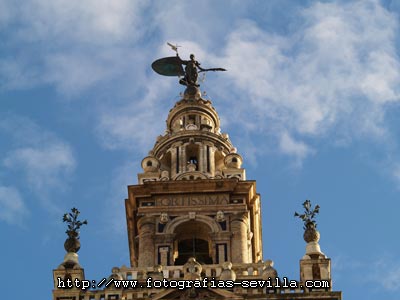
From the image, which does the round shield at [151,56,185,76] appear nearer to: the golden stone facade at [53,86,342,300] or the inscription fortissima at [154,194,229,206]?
the golden stone facade at [53,86,342,300]

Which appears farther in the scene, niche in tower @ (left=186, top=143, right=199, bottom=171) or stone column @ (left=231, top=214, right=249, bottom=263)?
niche in tower @ (left=186, top=143, right=199, bottom=171)

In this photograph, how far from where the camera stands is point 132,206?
58.2 m

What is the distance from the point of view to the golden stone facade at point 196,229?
48031 millimetres

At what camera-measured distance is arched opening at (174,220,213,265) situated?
56250mm

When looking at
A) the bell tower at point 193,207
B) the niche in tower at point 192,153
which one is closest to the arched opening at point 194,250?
the bell tower at point 193,207

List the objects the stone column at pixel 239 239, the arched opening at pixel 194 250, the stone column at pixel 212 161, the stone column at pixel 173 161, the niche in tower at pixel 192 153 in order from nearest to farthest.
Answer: the stone column at pixel 239 239 < the arched opening at pixel 194 250 < the stone column at pixel 173 161 < the stone column at pixel 212 161 < the niche in tower at pixel 192 153

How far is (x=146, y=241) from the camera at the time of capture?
5525cm

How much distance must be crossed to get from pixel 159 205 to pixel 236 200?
3546 millimetres

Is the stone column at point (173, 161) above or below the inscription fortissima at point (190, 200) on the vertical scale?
above

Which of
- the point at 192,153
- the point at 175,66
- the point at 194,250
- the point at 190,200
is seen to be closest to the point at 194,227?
the point at 194,250

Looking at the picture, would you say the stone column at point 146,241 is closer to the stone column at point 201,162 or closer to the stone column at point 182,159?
the stone column at point 182,159

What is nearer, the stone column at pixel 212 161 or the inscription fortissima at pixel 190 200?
the inscription fortissima at pixel 190 200

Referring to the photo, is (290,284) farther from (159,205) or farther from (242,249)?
(159,205)

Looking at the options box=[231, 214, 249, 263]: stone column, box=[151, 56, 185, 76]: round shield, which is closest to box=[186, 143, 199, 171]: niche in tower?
box=[231, 214, 249, 263]: stone column
